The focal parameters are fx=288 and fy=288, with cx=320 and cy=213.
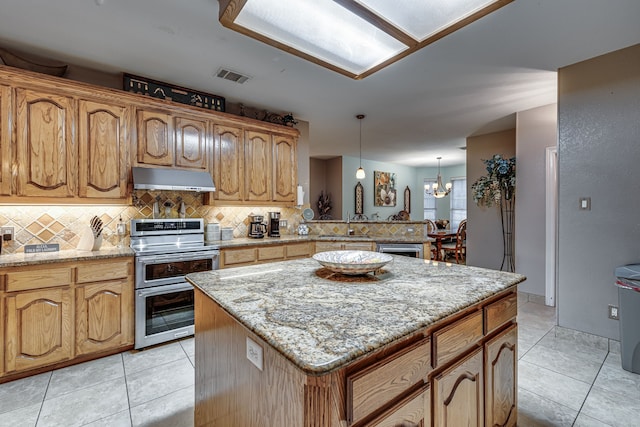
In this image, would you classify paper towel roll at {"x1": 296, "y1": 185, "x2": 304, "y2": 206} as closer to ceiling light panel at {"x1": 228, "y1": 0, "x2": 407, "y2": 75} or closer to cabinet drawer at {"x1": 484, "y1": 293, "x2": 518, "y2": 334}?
ceiling light panel at {"x1": 228, "y1": 0, "x2": 407, "y2": 75}

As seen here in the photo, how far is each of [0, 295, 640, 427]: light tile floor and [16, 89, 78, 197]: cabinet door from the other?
1509mm

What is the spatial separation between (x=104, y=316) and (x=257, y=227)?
5.97 feet

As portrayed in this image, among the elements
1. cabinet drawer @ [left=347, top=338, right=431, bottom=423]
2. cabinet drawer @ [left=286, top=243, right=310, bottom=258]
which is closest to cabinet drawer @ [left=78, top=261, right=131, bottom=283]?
cabinet drawer @ [left=286, top=243, right=310, bottom=258]

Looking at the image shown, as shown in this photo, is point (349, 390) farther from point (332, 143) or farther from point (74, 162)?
point (332, 143)

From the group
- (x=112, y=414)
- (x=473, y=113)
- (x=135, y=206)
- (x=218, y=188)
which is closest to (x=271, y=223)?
(x=218, y=188)

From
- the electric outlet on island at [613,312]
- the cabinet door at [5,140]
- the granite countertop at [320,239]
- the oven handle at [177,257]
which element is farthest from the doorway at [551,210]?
the cabinet door at [5,140]

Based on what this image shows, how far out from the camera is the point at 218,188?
3.38m

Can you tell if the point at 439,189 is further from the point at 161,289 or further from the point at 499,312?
the point at 161,289

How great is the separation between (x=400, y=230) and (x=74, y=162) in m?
3.71

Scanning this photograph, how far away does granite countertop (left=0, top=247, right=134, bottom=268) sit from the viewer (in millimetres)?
2104

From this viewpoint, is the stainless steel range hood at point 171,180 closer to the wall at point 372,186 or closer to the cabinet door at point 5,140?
the cabinet door at point 5,140

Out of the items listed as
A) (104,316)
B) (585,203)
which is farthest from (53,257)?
(585,203)

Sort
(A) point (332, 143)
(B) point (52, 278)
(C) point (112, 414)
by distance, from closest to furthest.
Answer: (C) point (112, 414)
(B) point (52, 278)
(A) point (332, 143)

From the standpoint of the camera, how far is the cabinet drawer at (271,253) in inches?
132
